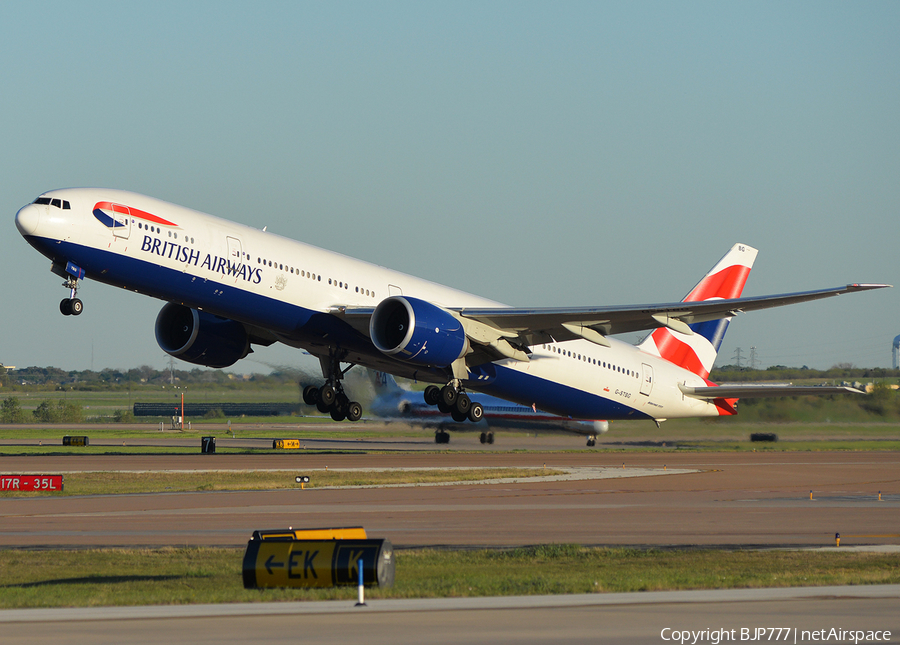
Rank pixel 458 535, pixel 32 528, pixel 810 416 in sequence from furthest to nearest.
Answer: pixel 810 416, pixel 32 528, pixel 458 535

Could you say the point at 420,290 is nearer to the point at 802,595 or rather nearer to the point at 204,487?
the point at 204,487

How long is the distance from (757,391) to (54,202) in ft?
120

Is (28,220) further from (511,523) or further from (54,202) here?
(511,523)

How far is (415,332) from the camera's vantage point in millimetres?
34656

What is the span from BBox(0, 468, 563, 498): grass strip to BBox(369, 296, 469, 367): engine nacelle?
33.1 feet

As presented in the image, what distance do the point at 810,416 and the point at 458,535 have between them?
4307cm

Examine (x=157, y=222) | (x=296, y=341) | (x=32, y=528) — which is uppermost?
(x=157, y=222)

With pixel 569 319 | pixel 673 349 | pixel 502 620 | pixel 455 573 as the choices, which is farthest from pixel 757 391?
pixel 502 620

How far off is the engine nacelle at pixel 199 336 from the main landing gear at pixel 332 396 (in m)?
3.44

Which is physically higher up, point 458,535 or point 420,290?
point 420,290

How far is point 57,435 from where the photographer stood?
313 ft

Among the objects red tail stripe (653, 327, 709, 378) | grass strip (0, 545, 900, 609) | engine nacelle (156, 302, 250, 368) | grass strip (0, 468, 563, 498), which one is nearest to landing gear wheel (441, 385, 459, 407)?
grass strip (0, 468, 563, 498)

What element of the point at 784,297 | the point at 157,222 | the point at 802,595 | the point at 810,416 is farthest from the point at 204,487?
the point at 810,416

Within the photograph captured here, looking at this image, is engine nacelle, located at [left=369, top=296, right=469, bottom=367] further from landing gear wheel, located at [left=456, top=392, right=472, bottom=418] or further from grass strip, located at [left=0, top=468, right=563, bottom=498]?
grass strip, located at [left=0, top=468, right=563, bottom=498]
